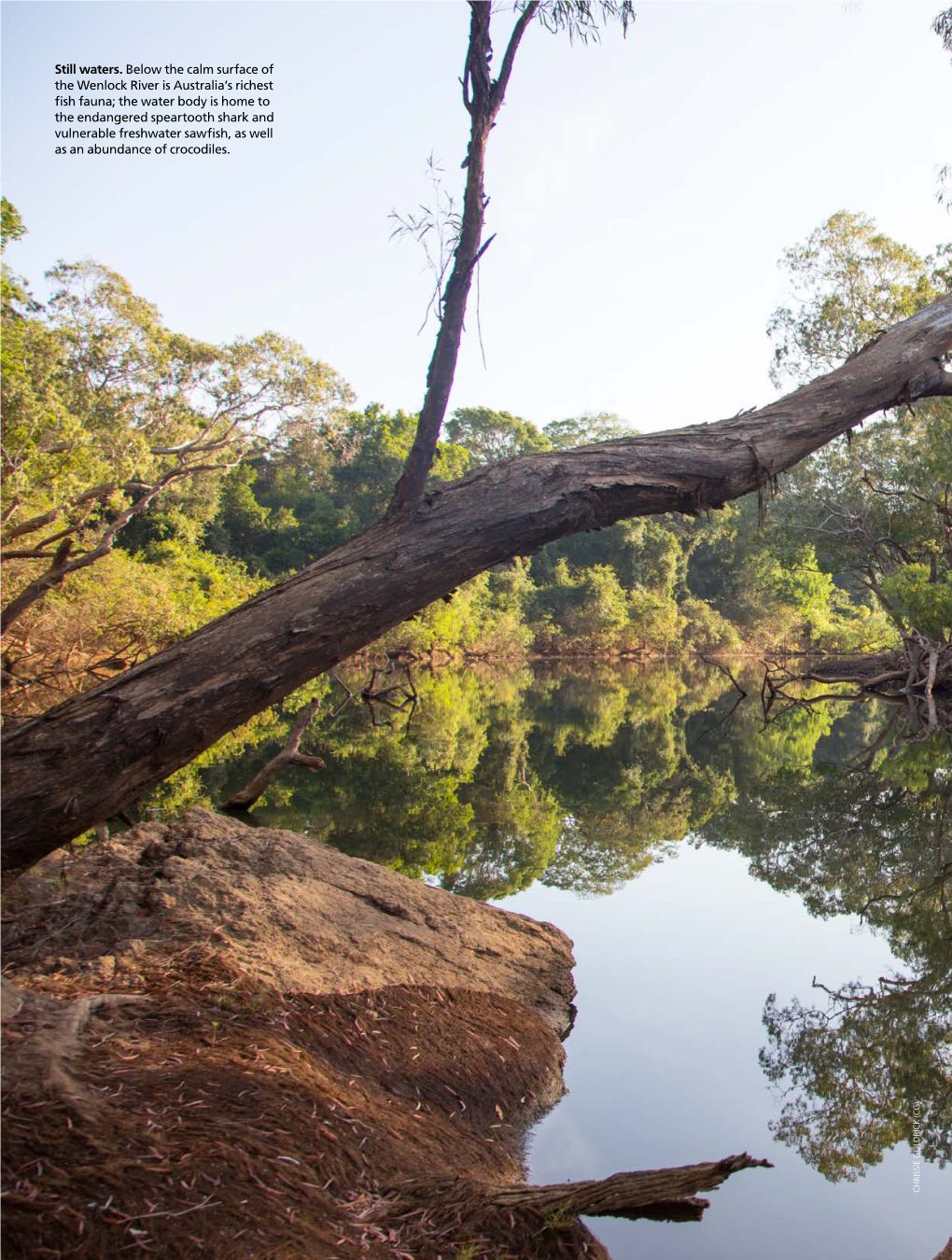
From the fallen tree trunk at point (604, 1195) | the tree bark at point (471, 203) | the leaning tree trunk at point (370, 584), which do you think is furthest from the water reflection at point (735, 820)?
the tree bark at point (471, 203)

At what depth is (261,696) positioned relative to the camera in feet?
9.18

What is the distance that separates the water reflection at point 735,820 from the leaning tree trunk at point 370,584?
8.67ft

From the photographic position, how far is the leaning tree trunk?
2531 millimetres

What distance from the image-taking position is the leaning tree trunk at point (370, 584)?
2.53 m

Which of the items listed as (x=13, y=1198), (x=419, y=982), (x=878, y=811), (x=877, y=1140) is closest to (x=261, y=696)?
(x=13, y=1198)

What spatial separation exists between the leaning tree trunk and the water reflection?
2.64 m

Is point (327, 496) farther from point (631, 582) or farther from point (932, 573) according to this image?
point (932, 573)

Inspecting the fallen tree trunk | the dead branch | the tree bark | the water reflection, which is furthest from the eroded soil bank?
the dead branch

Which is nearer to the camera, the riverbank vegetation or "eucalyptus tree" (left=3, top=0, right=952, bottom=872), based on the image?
"eucalyptus tree" (left=3, top=0, right=952, bottom=872)

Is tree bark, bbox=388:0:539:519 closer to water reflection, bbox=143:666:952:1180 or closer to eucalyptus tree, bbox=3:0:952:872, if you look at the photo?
eucalyptus tree, bbox=3:0:952:872

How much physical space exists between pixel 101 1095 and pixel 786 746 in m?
12.9

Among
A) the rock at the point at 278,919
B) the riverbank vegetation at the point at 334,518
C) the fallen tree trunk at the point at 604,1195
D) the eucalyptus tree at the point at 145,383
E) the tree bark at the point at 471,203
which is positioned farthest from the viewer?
the eucalyptus tree at the point at 145,383

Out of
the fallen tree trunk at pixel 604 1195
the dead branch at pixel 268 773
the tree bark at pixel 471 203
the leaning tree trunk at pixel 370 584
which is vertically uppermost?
the tree bark at pixel 471 203

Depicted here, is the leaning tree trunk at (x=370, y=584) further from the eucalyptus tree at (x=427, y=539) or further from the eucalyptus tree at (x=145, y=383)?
the eucalyptus tree at (x=145, y=383)
